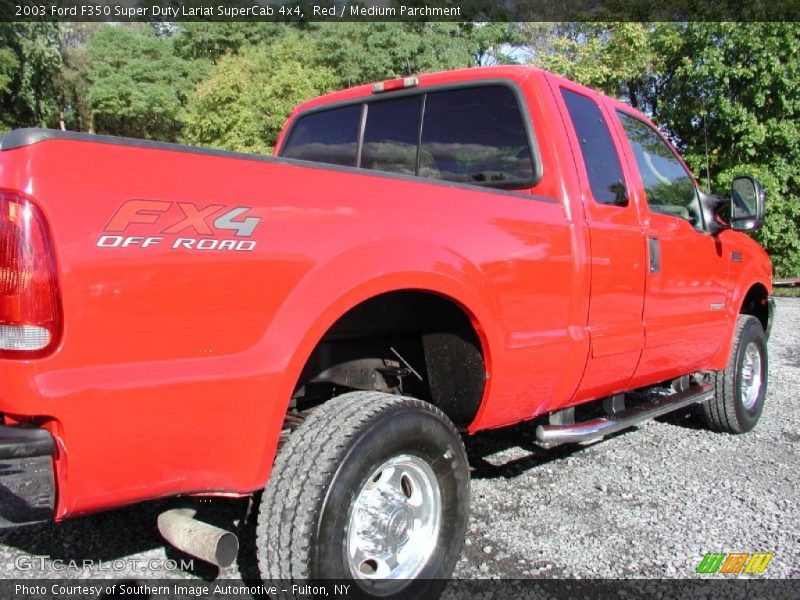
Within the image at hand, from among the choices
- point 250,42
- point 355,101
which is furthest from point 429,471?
point 250,42

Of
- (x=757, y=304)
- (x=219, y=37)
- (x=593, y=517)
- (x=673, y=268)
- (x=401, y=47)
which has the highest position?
(x=219, y=37)

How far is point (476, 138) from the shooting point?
11.3 feet

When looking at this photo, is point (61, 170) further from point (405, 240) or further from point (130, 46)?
point (130, 46)

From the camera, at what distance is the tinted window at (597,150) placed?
135 inches

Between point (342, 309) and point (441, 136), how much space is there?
1696 millimetres

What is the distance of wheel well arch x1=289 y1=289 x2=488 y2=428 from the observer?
2707 mm

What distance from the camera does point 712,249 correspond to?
4316mm

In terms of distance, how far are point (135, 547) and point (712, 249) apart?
3.67 m

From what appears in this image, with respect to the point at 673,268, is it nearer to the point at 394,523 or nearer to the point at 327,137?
the point at 327,137

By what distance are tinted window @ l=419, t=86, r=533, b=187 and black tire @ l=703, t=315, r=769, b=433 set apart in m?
2.49

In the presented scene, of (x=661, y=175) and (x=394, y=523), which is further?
(x=661, y=175)

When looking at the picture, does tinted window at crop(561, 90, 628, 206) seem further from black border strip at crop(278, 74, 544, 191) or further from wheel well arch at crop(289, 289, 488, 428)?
wheel well arch at crop(289, 289, 488, 428)
